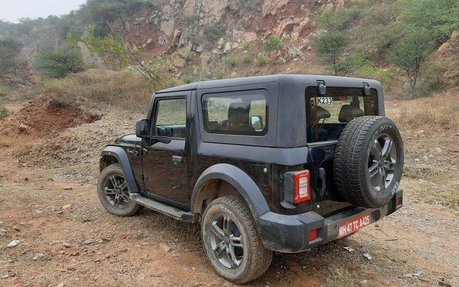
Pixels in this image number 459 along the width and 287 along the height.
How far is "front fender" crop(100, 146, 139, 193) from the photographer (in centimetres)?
426

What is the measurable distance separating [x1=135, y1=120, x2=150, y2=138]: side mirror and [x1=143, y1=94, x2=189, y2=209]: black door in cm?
7

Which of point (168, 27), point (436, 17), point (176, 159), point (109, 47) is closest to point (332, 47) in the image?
point (436, 17)

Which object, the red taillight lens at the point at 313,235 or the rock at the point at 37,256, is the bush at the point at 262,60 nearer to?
the rock at the point at 37,256

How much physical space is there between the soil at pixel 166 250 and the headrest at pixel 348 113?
4.49ft

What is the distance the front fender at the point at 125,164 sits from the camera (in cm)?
426

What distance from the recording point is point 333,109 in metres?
3.04

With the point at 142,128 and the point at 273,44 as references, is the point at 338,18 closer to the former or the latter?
the point at 273,44

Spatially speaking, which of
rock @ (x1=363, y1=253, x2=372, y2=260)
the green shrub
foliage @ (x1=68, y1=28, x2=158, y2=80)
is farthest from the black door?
the green shrub

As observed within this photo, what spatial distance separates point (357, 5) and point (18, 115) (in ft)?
88.6

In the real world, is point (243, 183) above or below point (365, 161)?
below

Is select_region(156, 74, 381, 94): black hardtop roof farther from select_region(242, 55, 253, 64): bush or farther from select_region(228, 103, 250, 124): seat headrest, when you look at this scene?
select_region(242, 55, 253, 64): bush

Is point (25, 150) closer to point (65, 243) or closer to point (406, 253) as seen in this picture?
point (65, 243)

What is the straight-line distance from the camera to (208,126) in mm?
3264

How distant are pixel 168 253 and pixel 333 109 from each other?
2160mm
